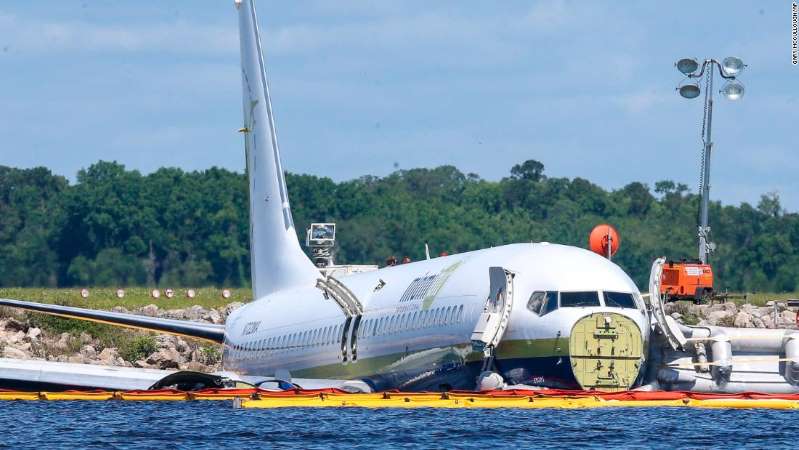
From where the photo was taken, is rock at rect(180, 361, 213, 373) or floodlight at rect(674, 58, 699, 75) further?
rock at rect(180, 361, 213, 373)

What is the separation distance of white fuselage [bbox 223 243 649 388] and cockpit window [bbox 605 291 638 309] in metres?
0.15

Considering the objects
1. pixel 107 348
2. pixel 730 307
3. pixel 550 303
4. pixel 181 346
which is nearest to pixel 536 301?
pixel 550 303

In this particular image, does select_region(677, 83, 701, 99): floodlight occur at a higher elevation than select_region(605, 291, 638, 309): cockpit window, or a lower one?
higher

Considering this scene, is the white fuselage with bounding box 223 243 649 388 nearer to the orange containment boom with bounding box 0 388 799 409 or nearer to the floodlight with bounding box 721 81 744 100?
the orange containment boom with bounding box 0 388 799 409

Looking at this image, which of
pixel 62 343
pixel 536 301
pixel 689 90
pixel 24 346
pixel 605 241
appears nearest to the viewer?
pixel 536 301

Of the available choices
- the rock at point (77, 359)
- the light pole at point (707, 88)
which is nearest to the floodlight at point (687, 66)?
the light pole at point (707, 88)

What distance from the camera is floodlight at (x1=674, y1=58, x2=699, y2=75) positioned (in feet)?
182

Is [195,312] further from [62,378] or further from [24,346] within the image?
[62,378]

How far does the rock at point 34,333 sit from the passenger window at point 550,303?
44.1 metres

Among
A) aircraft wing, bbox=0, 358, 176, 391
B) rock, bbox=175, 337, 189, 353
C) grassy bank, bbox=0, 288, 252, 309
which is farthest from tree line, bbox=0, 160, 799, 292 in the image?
aircraft wing, bbox=0, 358, 176, 391

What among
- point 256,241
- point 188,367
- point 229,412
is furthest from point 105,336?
point 229,412

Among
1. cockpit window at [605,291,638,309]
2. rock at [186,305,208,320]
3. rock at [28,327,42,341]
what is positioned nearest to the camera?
cockpit window at [605,291,638,309]

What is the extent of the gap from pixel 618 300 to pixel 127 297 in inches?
2565

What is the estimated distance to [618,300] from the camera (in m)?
39.9
